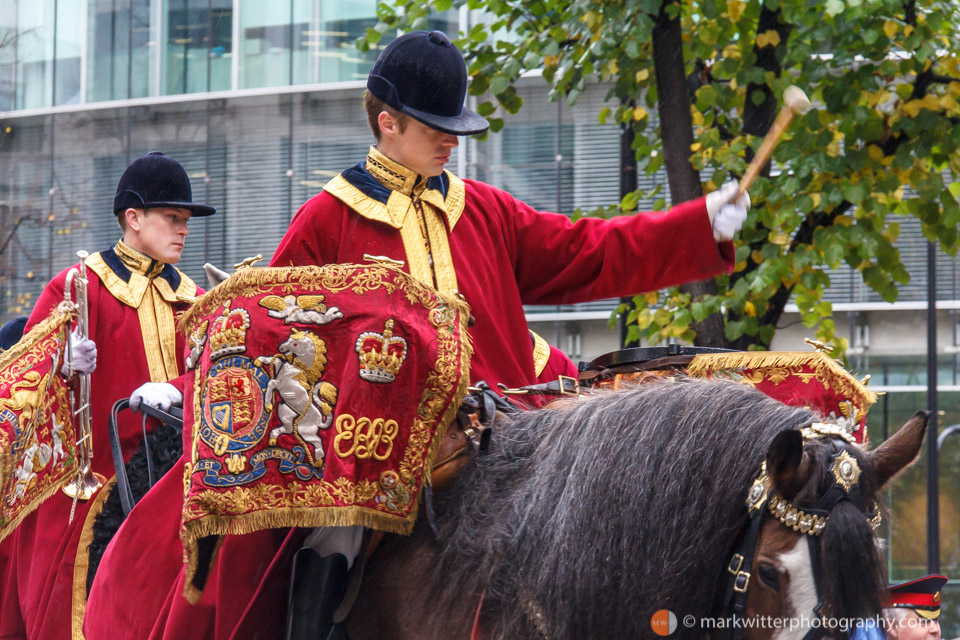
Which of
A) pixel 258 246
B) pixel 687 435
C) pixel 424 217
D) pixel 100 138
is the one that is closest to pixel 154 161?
pixel 424 217

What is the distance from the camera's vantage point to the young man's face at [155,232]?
5.66 metres

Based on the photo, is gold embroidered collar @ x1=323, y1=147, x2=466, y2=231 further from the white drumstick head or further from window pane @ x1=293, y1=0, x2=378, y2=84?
window pane @ x1=293, y1=0, x2=378, y2=84

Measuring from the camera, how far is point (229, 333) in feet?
10.1

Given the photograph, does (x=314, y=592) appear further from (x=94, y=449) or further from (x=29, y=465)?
(x=94, y=449)

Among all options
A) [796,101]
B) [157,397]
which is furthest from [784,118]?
[157,397]

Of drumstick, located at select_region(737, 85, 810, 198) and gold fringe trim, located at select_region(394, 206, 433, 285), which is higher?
drumstick, located at select_region(737, 85, 810, 198)

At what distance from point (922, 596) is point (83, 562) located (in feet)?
10.6

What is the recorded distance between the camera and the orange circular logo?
264 centimetres

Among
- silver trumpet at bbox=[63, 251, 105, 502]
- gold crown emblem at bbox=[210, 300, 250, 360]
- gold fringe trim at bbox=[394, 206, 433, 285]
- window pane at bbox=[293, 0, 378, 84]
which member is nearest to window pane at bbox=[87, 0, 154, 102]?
window pane at bbox=[293, 0, 378, 84]

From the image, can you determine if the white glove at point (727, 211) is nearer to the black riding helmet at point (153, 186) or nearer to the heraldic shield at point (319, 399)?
the heraldic shield at point (319, 399)

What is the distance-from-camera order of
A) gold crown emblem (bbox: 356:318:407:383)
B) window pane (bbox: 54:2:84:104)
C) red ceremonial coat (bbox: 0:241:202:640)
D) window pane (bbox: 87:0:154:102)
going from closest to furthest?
1. gold crown emblem (bbox: 356:318:407:383)
2. red ceremonial coat (bbox: 0:241:202:640)
3. window pane (bbox: 87:0:154:102)
4. window pane (bbox: 54:2:84:104)

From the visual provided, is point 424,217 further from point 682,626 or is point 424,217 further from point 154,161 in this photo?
point 154,161

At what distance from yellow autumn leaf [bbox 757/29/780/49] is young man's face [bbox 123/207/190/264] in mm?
3046

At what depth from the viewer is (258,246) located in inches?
557
